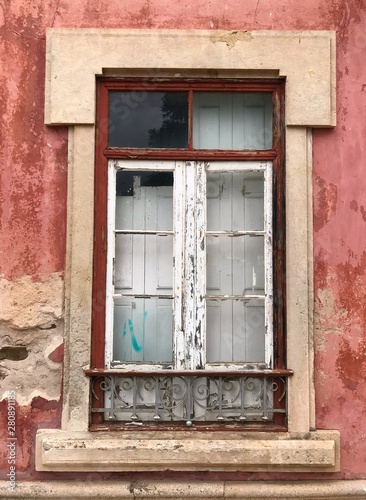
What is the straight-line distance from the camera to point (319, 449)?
438cm

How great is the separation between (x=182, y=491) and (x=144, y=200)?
1.87m

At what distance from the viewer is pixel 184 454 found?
4367 millimetres

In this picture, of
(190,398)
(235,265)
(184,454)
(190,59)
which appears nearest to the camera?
(184,454)

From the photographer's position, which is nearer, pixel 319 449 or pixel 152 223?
pixel 319 449

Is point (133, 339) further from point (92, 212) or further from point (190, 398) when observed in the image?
point (92, 212)

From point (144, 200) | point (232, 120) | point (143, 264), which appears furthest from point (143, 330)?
point (232, 120)

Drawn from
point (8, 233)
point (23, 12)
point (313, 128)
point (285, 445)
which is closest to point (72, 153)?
point (8, 233)

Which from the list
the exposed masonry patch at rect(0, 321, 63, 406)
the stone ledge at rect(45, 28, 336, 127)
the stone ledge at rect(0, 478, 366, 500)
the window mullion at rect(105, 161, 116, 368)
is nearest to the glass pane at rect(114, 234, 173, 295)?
the window mullion at rect(105, 161, 116, 368)

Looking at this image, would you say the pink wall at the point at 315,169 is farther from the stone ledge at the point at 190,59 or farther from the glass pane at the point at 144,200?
the glass pane at the point at 144,200

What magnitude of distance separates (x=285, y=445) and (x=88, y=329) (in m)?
1.42

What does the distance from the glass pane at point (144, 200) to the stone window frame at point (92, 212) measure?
0.24 metres

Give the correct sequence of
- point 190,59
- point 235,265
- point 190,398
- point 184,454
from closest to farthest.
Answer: point 184,454 < point 190,398 < point 190,59 < point 235,265

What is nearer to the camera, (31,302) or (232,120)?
(31,302)

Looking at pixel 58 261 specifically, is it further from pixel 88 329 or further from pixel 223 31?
pixel 223 31
